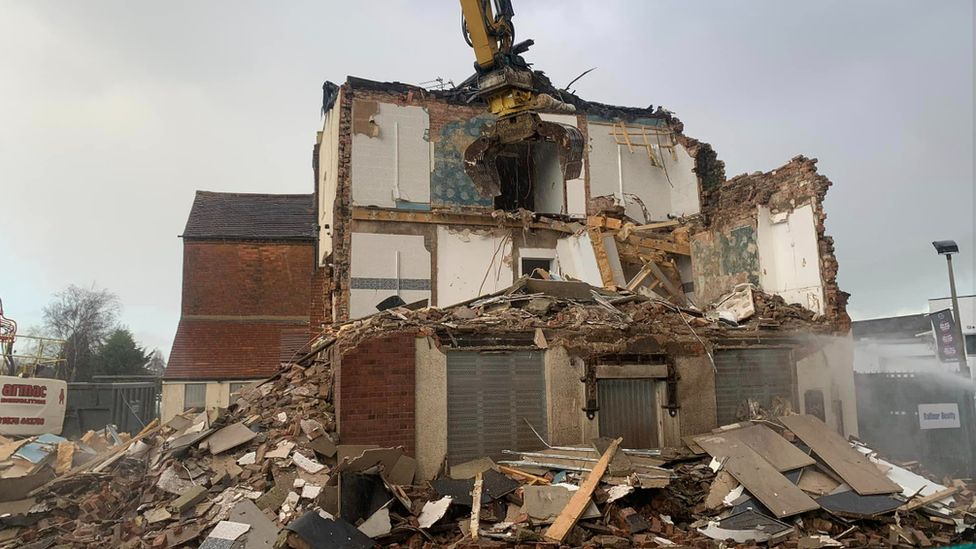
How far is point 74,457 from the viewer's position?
32.3 ft

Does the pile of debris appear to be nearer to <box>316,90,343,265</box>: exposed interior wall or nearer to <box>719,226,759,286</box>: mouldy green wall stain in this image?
<box>719,226,759,286</box>: mouldy green wall stain

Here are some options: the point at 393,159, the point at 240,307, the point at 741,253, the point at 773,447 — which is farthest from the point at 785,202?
the point at 240,307

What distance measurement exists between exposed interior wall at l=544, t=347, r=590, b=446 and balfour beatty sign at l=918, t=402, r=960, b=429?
7.10 metres

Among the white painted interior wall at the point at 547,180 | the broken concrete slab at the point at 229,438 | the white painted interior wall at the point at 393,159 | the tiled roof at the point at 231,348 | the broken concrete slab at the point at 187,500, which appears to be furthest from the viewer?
the tiled roof at the point at 231,348

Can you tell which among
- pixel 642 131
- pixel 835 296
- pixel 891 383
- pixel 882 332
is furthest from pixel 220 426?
pixel 882 332

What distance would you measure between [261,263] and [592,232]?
13445 mm

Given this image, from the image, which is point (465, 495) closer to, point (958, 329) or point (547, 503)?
point (547, 503)

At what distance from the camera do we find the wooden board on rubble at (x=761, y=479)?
300 inches

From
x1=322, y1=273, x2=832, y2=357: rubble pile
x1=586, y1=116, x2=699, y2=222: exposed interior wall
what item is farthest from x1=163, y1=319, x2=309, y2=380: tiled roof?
x1=322, y1=273, x2=832, y2=357: rubble pile

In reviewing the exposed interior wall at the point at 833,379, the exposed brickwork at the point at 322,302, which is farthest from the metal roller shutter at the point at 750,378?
the exposed brickwork at the point at 322,302

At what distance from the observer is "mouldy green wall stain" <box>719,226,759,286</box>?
14617mm

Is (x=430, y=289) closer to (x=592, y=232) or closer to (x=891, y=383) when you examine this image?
(x=592, y=232)

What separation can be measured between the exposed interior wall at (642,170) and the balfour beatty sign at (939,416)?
7891 mm

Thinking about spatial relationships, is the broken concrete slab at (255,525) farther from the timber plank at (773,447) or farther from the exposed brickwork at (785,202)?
the exposed brickwork at (785,202)
